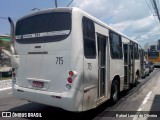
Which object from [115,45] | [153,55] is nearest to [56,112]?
[115,45]

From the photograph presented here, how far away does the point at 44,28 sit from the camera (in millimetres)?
7059

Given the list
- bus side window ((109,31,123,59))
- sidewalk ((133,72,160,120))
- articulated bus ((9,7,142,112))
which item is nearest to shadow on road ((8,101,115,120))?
articulated bus ((9,7,142,112))

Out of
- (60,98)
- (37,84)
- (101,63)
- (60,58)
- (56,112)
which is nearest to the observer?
(60,98)

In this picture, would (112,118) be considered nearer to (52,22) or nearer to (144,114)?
(144,114)

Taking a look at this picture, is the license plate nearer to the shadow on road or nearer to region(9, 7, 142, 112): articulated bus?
region(9, 7, 142, 112): articulated bus

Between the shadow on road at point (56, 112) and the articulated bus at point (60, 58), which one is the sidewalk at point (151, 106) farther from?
the articulated bus at point (60, 58)

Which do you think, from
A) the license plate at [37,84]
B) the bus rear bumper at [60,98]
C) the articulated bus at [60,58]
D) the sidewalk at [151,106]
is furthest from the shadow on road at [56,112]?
the sidewalk at [151,106]

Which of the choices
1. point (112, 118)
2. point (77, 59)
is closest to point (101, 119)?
point (112, 118)

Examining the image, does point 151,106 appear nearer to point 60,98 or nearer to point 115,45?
point 115,45

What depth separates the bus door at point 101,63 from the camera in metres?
7.87

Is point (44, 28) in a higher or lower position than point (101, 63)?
higher

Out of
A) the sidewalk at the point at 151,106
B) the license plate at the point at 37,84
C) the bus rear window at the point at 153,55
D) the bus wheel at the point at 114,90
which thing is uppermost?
the bus rear window at the point at 153,55

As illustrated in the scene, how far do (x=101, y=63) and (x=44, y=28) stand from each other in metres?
2.32

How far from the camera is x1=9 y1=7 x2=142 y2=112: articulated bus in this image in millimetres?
6340
